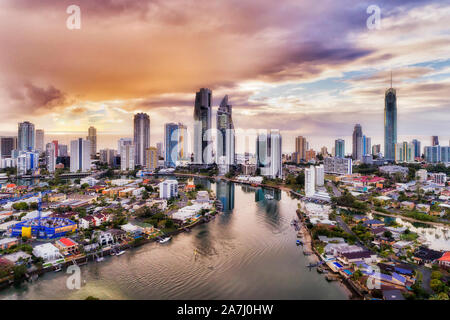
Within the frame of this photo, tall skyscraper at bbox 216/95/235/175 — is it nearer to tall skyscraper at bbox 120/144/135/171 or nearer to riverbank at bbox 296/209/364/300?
tall skyscraper at bbox 120/144/135/171

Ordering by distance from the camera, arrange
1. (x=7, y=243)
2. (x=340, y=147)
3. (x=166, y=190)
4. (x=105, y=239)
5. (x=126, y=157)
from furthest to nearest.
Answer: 1. (x=340, y=147)
2. (x=126, y=157)
3. (x=166, y=190)
4. (x=105, y=239)
5. (x=7, y=243)

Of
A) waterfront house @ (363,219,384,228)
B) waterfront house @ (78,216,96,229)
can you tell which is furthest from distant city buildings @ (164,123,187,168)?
waterfront house @ (363,219,384,228)

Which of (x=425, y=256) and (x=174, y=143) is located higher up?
(x=174, y=143)

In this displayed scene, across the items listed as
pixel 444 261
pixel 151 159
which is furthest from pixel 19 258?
pixel 151 159

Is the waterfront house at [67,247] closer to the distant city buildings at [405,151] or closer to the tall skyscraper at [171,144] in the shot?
the tall skyscraper at [171,144]

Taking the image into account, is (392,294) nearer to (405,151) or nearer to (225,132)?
(225,132)
